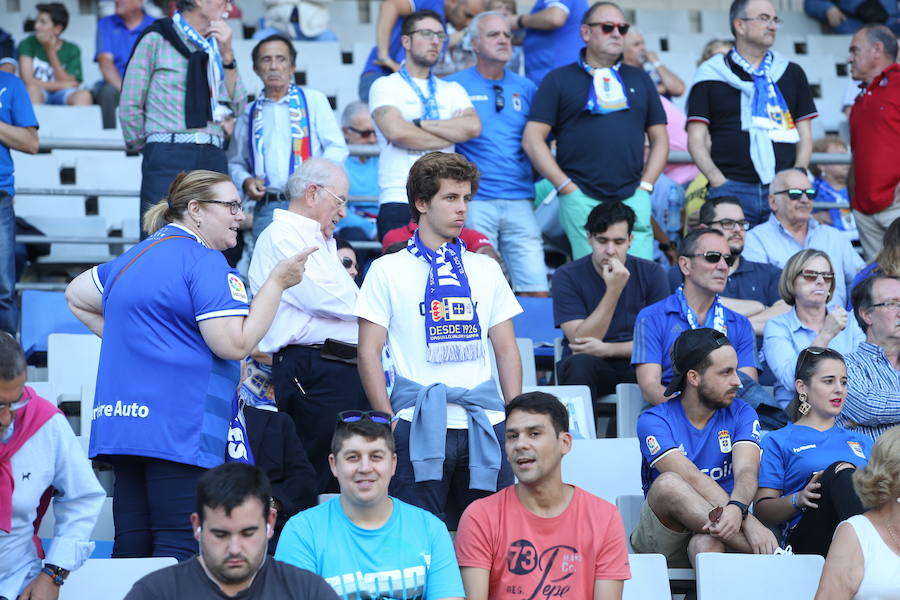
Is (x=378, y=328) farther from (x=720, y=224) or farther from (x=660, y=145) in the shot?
(x=660, y=145)

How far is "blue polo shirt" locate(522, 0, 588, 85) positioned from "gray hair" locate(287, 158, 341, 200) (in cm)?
351

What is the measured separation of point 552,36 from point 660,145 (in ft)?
4.81

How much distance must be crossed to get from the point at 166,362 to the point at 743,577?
190 centimetres

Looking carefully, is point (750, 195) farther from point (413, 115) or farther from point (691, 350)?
point (691, 350)

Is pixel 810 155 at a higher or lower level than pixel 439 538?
higher

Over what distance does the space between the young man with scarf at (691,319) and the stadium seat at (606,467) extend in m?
0.26

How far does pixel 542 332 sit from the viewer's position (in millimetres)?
7031

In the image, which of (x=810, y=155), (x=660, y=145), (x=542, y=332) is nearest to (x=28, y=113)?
(x=542, y=332)

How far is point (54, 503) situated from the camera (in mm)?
3838

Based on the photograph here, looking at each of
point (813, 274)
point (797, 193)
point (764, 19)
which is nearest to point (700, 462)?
point (813, 274)

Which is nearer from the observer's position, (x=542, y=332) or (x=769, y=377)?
(x=769, y=377)

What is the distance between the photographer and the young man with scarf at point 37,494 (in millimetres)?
3699

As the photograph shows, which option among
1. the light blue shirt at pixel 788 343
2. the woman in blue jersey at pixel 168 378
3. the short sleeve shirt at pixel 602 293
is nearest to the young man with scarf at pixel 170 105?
the short sleeve shirt at pixel 602 293

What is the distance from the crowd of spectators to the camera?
3.80m
